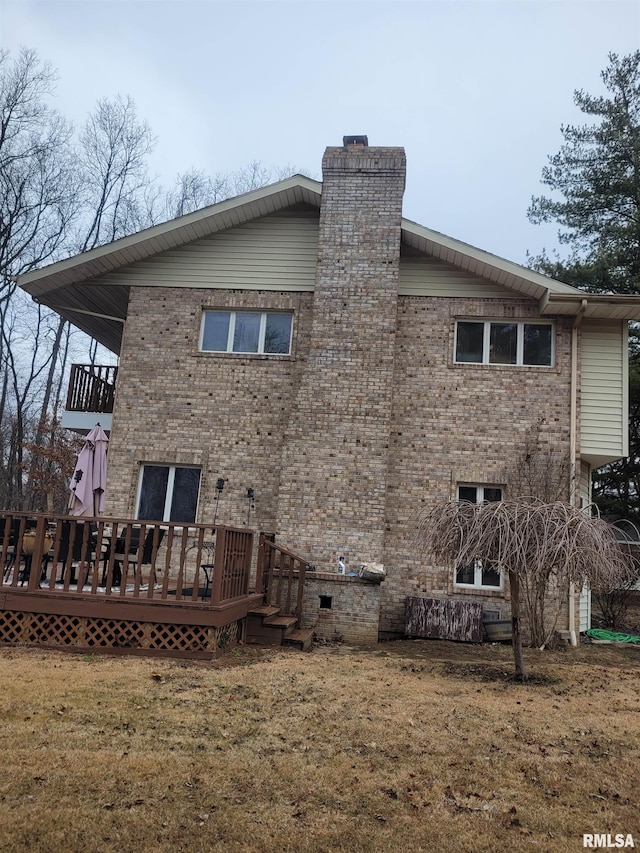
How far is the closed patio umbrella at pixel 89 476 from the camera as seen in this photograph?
10438mm

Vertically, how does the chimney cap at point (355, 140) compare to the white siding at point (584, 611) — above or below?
above

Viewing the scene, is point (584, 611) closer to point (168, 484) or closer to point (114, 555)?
point (168, 484)

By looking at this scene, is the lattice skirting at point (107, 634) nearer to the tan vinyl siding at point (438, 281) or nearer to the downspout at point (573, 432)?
the downspout at point (573, 432)

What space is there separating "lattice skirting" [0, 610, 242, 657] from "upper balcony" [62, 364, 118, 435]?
558 cm

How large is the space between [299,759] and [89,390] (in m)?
10.3

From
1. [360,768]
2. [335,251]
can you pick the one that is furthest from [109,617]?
[335,251]

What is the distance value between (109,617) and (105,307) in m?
8.22

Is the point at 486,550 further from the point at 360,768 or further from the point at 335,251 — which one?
the point at 335,251

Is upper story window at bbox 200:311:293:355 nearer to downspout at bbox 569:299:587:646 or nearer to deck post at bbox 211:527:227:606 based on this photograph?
downspout at bbox 569:299:587:646

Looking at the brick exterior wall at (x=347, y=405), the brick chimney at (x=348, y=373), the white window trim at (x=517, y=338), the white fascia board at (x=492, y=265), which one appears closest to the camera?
the brick chimney at (x=348, y=373)

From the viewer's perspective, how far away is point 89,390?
13.2 m

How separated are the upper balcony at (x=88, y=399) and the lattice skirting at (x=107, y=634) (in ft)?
18.3

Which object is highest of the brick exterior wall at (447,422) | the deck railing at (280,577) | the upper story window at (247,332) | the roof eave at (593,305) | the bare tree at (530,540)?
the roof eave at (593,305)

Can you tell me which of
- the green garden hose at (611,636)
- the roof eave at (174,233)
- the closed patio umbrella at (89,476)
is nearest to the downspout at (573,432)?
the green garden hose at (611,636)
